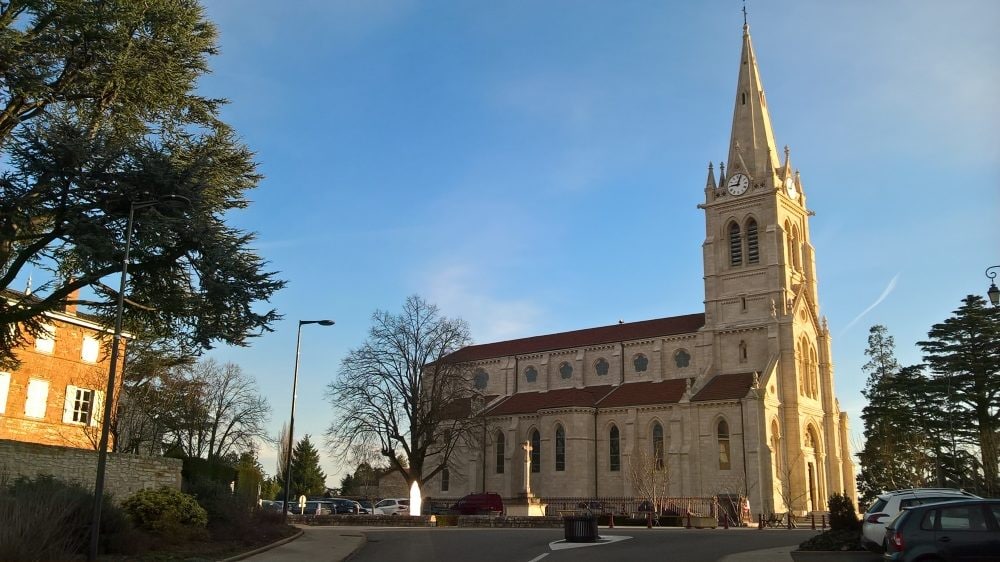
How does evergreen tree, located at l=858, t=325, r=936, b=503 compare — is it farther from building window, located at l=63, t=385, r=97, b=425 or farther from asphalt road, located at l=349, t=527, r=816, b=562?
building window, located at l=63, t=385, r=97, b=425

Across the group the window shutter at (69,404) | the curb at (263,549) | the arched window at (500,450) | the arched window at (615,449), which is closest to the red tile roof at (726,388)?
the arched window at (615,449)

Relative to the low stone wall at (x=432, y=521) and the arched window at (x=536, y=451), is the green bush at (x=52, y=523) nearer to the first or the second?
the low stone wall at (x=432, y=521)

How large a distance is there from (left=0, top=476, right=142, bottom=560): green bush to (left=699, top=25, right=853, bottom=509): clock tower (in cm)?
3991

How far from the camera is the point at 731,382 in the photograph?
5219cm

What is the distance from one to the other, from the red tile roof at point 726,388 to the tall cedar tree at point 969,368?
12.1 m

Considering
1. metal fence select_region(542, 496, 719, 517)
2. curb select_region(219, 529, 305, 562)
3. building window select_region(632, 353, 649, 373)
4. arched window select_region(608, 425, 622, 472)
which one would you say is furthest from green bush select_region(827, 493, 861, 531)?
building window select_region(632, 353, 649, 373)

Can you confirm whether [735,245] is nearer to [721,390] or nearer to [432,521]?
[721,390]

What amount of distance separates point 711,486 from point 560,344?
733 inches

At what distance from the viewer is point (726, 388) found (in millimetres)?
51500

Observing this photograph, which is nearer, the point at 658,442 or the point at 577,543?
the point at 577,543

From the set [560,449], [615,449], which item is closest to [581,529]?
[615,449]

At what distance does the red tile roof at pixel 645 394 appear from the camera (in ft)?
176

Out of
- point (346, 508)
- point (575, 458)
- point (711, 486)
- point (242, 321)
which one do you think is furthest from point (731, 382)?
point (242, 321)

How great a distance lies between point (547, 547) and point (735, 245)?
3998 cm
